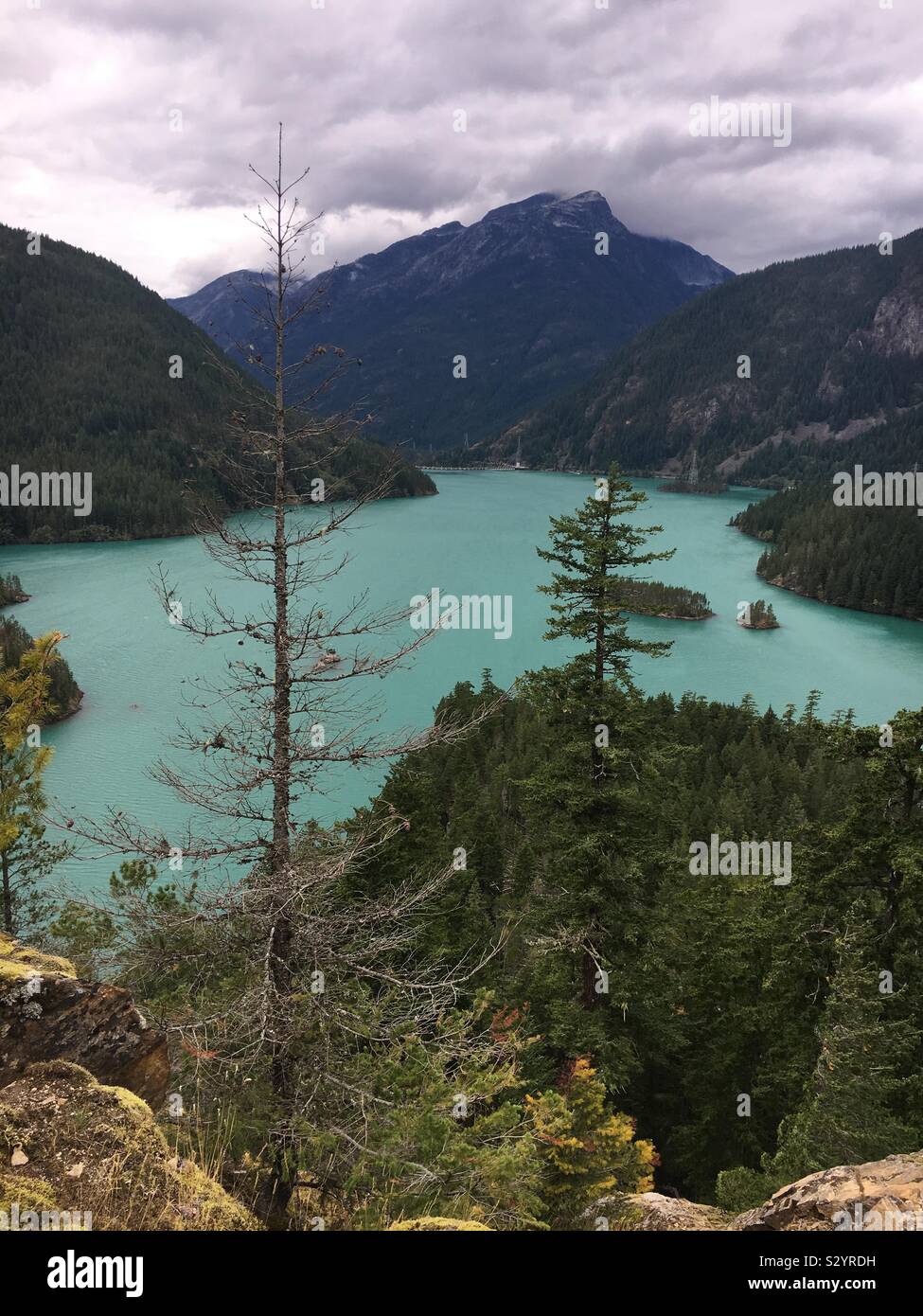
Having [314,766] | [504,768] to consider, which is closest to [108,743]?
[504,768]

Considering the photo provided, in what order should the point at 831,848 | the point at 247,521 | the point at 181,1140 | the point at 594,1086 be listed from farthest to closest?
the point at 831,848
the point at 594,1086
the point at 247,521
the point at 181,1140

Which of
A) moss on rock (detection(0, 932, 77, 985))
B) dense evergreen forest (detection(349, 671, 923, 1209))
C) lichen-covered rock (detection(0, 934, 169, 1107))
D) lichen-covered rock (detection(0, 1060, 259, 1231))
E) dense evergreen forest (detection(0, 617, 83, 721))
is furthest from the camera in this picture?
dense evergreen forest (detection(0, 617, 83, 721))

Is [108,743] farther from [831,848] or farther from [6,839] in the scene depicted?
[831,848]

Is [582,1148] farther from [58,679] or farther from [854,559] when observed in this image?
[854,559]

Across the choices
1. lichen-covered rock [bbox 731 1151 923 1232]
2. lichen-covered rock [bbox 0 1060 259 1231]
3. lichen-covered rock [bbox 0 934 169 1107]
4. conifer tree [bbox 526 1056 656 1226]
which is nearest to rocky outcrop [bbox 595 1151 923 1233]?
lichen-covered rock [bbox 731 1151 923 1232]

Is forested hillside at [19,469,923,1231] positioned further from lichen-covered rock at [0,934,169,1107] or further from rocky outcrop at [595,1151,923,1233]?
rocky outcrop at [595,1151,923,1233]
